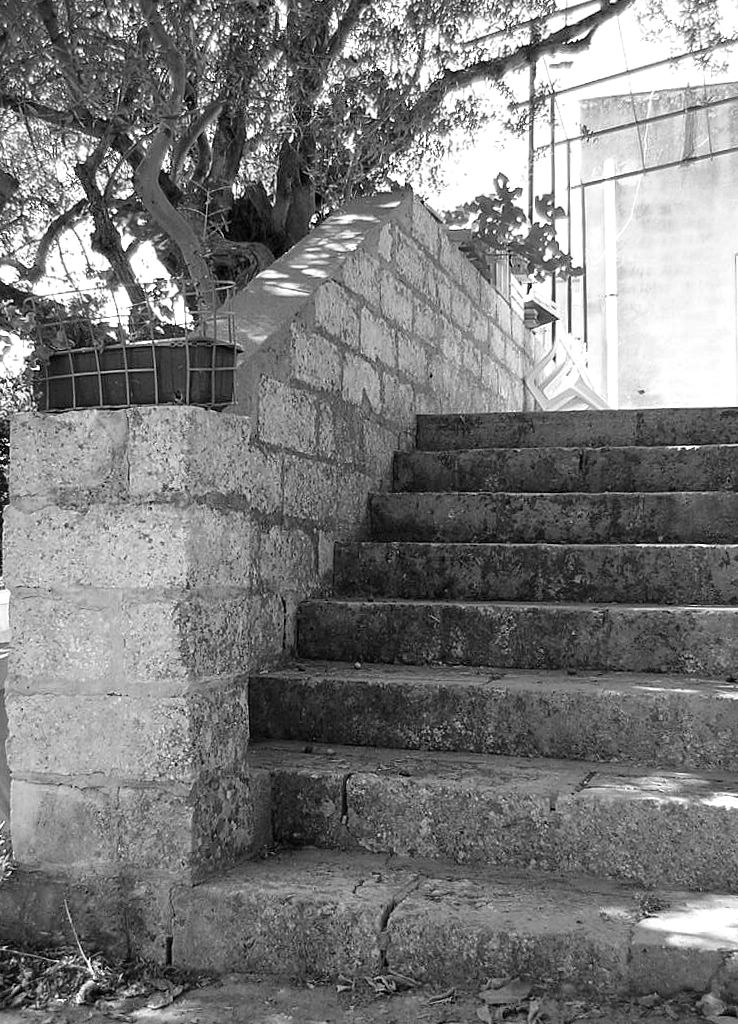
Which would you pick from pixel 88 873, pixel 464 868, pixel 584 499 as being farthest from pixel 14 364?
pixel 464 868

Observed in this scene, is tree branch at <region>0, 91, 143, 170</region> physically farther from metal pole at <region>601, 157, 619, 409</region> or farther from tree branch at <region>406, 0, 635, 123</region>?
metal pole at <region>601, 157, 619, 409</region>

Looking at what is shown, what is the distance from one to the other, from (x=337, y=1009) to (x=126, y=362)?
146 centimetres

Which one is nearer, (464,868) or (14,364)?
(464,868)

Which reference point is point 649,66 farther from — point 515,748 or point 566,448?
point 515,748

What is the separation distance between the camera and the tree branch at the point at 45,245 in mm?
5184

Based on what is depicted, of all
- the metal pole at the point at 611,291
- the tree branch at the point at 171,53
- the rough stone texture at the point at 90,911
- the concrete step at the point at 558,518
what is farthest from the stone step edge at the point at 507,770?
the metal pole at the point at 611,291

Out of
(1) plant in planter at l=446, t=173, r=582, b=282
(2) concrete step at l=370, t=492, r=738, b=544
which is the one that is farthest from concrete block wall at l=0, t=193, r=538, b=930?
(1) plant in planter at l=446, t=173, r=582, b=282

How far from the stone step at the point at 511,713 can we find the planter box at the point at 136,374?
1016 mm

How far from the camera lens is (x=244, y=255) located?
482 cm

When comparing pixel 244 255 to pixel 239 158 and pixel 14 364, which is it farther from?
pixel 14 364

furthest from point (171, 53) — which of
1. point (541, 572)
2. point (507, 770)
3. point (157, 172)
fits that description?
point (507, 770)

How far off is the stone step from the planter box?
1016 millimetres

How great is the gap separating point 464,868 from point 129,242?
13.3 feet

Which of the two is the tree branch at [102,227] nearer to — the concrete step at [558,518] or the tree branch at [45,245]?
the tree branch at [45,245]
